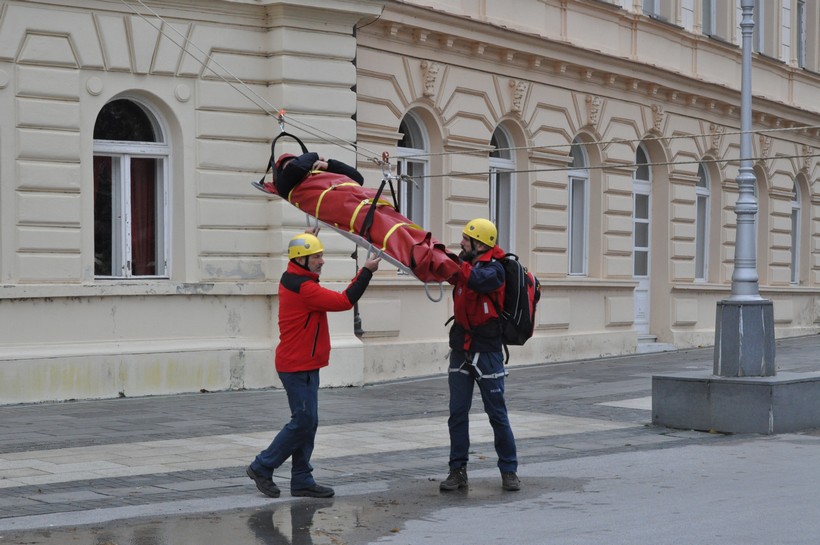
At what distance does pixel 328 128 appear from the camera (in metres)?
18.3

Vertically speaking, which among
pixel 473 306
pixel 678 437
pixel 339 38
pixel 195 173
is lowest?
pixel 678 437

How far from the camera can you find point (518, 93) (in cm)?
2230

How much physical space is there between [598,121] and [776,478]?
13.8 metres

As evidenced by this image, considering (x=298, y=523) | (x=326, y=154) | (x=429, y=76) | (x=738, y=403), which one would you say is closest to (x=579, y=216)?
(x=429, y=76)

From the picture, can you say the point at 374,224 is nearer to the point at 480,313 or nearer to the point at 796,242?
the point at 480,313

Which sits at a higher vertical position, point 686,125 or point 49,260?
point 686,125

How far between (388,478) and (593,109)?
1400cm

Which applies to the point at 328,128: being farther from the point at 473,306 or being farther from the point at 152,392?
the point at 473,306

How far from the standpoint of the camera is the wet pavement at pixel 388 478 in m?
8.81

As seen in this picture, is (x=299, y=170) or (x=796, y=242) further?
(x=796, y=242)

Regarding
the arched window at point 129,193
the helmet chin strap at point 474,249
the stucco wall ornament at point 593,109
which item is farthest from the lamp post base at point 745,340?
the stucco wall ornament at point 593,109

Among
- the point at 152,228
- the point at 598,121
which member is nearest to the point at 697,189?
the point at 598,121

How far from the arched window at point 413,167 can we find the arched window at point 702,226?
345 inches

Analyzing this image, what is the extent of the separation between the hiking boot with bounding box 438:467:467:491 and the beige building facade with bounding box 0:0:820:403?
589cm
